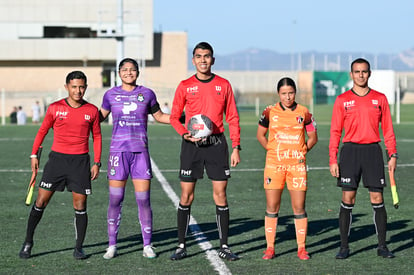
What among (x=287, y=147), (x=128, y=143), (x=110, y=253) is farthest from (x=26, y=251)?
(x=287, y=147)

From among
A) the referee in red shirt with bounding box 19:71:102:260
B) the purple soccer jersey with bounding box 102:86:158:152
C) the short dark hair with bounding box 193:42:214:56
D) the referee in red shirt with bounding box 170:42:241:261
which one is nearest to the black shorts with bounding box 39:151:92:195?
Answer: the referee in red shirt with bounding box 19:71:102:260

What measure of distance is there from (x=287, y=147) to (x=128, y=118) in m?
1.63

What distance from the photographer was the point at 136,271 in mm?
7660

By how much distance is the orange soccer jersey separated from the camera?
8.12m

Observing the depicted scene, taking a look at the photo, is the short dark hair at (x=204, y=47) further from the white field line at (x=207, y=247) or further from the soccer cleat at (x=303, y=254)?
the soccer cleat at (x=303, y=254)

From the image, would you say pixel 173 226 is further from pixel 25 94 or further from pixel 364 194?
pixel 25 94

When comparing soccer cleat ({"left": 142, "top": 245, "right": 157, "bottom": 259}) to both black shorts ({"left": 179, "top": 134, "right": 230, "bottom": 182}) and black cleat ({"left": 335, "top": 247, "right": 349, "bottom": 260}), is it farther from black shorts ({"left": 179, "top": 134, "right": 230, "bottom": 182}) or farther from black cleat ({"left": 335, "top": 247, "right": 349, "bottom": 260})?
black cleat ({"left": 335, "top": 247, "right": 349, "bottom": 260})

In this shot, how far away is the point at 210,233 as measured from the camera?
9.69 meters

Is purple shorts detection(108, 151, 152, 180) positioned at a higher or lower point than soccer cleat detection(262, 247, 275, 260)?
higher

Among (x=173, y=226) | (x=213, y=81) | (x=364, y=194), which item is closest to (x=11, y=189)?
(x=173, y=226)

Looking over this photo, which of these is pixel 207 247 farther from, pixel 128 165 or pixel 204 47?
pixel 204 47

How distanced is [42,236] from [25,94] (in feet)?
180

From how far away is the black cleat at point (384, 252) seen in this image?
27.0ft

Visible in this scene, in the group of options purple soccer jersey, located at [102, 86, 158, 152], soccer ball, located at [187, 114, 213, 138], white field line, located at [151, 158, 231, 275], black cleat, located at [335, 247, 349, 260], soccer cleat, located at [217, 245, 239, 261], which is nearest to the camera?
white field line, located at [151, 158, 231, 275]
